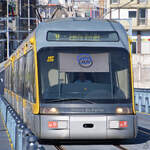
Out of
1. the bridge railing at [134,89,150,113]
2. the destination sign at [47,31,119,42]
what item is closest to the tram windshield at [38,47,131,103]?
the destination sign at [47,31,119,42]

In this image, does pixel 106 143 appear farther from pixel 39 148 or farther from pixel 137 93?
pixel 137 93

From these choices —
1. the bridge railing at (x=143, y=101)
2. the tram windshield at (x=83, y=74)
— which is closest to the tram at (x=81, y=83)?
the tram windshield at (x=83, y=74)

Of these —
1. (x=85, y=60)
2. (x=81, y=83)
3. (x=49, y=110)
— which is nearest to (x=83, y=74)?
(x=81, y=83)

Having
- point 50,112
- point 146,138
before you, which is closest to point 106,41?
point 50,112

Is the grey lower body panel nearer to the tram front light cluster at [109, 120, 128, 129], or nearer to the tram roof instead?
the tram front light cluster at [109, 120, 128, 129]

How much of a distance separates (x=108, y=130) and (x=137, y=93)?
14.2 meters

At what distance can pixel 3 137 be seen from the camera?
13.9 meters

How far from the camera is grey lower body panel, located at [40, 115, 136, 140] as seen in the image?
11195 millimetres

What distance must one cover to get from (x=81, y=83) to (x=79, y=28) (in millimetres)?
1450

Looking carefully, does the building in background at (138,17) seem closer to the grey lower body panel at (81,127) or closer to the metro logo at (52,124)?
the grey lower body panel at (81,127)

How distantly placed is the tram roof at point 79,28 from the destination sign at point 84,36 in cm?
8

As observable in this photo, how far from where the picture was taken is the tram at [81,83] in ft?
36.9

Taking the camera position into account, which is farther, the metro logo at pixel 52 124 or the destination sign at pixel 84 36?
the destination sign at pixel 84 36

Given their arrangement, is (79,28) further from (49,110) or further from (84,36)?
(49,110)
